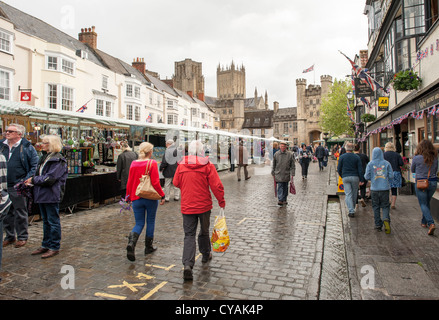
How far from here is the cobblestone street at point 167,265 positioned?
3471 millimetres

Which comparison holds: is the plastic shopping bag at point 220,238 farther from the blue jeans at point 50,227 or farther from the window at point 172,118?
the window at point 172,118

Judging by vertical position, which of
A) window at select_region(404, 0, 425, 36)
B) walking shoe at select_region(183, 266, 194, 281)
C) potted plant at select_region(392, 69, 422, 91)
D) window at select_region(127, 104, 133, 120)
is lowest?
walking shoe at select_region(183, 266, 194, 281)

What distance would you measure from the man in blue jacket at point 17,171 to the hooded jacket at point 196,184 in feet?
9.77

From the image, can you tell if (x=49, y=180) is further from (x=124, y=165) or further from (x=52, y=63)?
(x=52, y=63)

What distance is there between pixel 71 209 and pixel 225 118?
80954 millimetres

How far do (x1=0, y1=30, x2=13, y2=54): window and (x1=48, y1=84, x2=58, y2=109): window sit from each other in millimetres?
3457

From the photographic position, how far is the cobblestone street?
347cm

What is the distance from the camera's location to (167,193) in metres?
9.64

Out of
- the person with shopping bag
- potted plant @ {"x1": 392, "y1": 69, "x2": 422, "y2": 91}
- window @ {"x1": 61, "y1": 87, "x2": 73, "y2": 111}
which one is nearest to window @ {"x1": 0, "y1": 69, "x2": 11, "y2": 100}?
window @ {"x1": 61, "y1": 87, "x2": 73, "y2": 111}

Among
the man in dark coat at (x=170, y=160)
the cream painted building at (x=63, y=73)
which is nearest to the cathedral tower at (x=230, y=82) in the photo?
the cream painted building at (x=63, y=73)

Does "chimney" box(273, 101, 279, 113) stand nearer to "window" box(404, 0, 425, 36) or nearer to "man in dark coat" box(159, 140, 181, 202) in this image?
"window" box(404, 0, 425, 36)

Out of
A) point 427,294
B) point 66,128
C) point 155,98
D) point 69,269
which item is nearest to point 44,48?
point 66,128

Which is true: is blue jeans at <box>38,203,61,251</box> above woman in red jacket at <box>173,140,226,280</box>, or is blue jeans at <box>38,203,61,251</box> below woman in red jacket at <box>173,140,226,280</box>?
below
